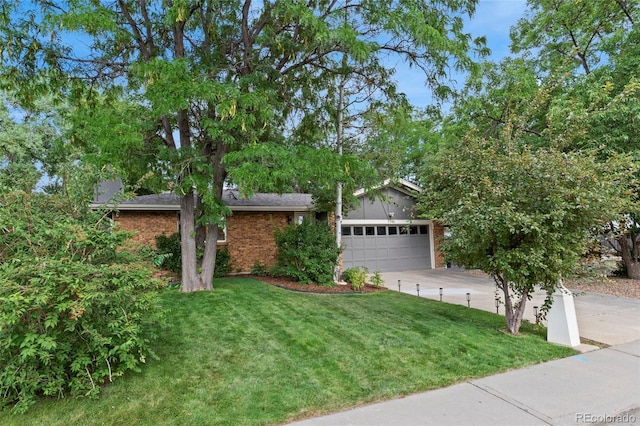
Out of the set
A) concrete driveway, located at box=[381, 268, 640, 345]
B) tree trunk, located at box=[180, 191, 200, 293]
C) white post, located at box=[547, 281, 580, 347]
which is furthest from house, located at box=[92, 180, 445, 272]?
white post, located at box=[547, 281, 580, 347]

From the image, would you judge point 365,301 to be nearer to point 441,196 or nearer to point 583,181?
point 441,196

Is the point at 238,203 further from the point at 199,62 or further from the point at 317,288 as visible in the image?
Result: the point at 199,62

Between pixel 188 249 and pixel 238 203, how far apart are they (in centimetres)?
401

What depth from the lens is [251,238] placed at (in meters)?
12.5

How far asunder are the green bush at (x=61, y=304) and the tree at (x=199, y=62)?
309 centimetres

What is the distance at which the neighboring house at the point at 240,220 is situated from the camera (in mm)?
11391

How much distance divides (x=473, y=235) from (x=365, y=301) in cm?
356

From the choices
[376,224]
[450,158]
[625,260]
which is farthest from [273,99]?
[625,260]

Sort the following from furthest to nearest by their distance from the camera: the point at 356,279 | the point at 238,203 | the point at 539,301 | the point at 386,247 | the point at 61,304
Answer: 1. the point at 386,247
2. the point at 238,203
3. the point at 356,279
4. the point at 539,301
5. the point at 61,304

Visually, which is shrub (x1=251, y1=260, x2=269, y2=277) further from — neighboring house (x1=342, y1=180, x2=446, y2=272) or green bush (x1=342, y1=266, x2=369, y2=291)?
neighboring house (x1=342, y1=180, x2=446, y2=272)

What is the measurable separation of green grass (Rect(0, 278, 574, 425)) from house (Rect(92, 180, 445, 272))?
155 inches

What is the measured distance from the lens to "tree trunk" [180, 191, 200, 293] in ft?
27.6

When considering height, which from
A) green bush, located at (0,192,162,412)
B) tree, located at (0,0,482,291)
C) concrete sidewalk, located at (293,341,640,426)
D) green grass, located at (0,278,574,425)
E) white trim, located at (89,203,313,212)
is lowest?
concrete sidewalk, located at (293,341,640,426)

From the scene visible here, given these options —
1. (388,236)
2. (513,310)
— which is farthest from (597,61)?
(513,310)
